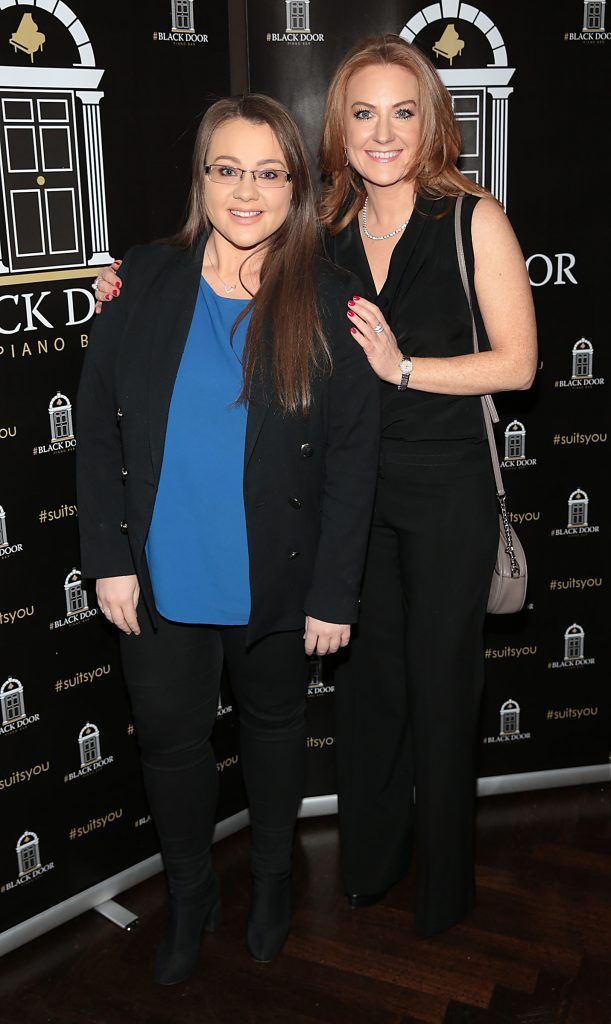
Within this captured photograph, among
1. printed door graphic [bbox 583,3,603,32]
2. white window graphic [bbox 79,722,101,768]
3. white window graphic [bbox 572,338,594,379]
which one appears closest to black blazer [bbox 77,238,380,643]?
white window graphic [bbox 79,722,101,768]

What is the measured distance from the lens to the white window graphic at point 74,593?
271 cm

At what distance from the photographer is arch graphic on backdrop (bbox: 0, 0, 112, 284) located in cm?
235

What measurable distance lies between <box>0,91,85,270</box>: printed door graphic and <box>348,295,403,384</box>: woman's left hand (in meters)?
0.69

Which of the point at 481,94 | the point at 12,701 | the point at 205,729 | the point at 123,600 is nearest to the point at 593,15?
the point at 481,94

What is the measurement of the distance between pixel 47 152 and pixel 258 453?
0.83m

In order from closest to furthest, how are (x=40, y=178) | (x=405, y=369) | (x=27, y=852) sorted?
(x=405, y=369) → (x=40, y=178) → (x=27, y=852)

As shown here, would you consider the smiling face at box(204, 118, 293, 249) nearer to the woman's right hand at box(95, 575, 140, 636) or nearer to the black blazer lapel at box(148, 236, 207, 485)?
the black blazer lapel at box(148, 236, 207, 485)

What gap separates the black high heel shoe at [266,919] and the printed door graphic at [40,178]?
4.98 ft

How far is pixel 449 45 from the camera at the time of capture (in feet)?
9.18

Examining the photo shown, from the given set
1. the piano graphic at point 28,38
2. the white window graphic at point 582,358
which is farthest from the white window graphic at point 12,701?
the white window graphic at point 582,358

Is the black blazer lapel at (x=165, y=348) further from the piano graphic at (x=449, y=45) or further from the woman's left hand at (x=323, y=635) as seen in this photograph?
the piano graphic at (x=449, y=45)

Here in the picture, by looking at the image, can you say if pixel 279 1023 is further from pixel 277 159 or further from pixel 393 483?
pixel 277 159

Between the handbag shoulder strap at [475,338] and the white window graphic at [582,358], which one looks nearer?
the handbag shoulder strap at [475,338]

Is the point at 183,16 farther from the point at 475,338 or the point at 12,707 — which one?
the point at 12,707
